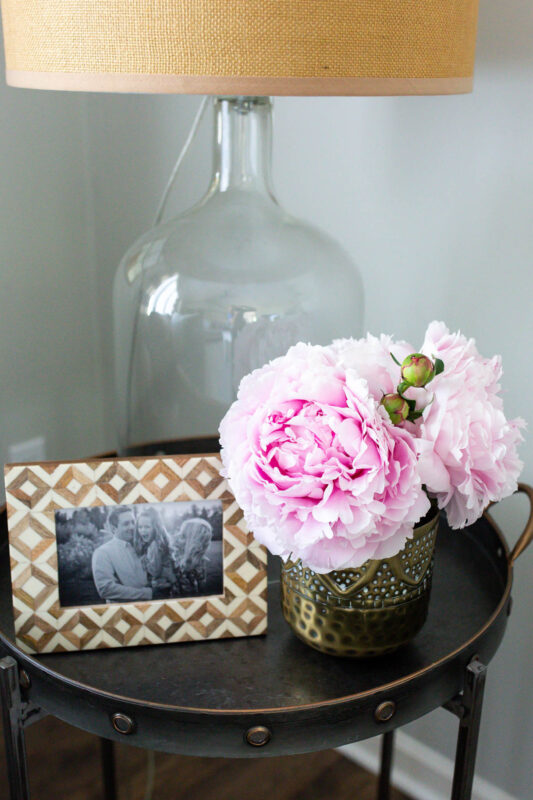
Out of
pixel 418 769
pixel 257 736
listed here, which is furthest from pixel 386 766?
pixel 257 736

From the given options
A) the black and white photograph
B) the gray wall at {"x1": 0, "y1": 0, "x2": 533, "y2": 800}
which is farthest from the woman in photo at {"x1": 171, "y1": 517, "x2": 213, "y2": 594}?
the gray wall at {"x1": 0, "y1": 0, "x2": 533, "y2": 800}

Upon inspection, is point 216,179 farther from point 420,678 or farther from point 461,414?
point 420,678

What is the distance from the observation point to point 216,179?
36.7 inches

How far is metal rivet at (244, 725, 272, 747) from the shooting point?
2.17 feet

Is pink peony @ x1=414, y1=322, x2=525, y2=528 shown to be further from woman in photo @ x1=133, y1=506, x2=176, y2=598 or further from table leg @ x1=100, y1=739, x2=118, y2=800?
table leg @ x1=100, y1=739, x2=118, y2=800

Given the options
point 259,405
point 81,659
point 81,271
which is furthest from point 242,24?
point 81,271

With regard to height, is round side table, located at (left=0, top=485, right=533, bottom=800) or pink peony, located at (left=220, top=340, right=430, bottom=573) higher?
pink peony, located at (left=220, top=340, right=430, bottom=573)

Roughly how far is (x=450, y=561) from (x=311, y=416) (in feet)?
1.20

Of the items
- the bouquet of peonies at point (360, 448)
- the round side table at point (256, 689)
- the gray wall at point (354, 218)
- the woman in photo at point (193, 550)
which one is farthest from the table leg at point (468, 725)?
the gray wall at point (354, 218)

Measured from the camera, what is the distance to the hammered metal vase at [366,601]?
696 millimetres

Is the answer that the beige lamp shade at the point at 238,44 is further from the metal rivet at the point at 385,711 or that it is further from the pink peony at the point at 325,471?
the metal rivet at the point at 385,711

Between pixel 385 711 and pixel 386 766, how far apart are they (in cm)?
58

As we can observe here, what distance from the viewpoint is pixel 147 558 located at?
0.75 meters

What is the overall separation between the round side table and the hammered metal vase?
0.08 ft
